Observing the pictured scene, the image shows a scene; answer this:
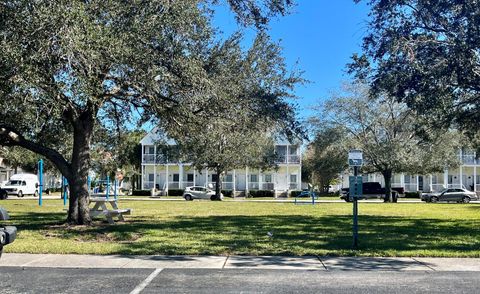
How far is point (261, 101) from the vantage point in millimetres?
17969

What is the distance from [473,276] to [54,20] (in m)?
9.23

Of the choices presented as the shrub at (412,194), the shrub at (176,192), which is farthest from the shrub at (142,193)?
the shrub at (412,194)

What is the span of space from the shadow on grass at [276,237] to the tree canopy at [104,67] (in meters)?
2.73

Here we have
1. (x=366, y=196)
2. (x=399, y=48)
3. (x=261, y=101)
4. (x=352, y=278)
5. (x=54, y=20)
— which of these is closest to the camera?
(x=352, y=278)

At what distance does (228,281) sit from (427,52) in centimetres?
1057

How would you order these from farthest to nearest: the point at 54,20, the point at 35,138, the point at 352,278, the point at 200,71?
the point at 35,138
the point at 200,71
the point at 54,20
the point at 352,278

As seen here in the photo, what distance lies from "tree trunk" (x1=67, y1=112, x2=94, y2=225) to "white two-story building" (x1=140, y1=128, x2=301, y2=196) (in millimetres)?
48245

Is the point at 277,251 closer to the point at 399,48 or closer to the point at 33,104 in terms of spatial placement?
the point at 33,104

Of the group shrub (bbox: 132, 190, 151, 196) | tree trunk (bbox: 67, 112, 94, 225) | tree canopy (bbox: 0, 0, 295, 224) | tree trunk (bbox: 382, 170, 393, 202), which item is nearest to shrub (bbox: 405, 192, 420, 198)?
tree trunk (bbox: 382, 170, 393, 202)

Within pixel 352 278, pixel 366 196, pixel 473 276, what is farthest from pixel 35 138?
pixel 366 196

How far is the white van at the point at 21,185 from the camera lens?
5128cm

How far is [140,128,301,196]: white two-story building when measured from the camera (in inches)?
2603

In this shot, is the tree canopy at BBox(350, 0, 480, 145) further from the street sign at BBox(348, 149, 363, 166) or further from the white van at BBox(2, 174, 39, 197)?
the white van at BBox(2, 174, 39, 197)

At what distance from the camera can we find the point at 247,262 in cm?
1018
